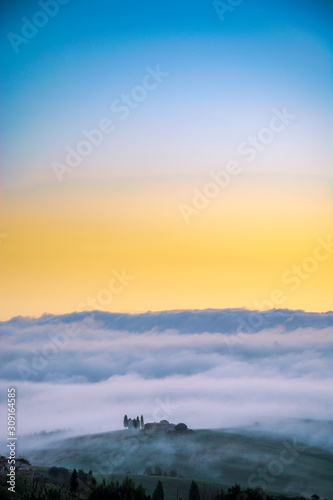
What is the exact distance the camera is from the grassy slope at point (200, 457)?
7606 centimetres

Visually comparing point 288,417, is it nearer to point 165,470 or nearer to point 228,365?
point 228,365

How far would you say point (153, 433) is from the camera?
3681 inches

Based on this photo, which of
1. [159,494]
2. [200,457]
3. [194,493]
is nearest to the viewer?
[159,494]

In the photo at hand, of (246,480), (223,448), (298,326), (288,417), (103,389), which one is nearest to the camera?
(246,480)

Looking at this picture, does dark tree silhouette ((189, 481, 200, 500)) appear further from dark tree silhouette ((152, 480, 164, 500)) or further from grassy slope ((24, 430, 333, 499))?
grassy slope ((24, 430, 333, 499))

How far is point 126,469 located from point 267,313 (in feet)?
198

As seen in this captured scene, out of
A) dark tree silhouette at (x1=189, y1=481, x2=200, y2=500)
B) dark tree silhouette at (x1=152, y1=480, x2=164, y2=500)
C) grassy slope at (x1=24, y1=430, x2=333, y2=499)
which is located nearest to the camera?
dark tree silhouette at (x1=152, y1=480, x2=164, y2=500)

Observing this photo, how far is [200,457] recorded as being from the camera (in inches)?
3438

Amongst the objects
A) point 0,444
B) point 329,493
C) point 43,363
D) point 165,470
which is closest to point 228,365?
point 43,363

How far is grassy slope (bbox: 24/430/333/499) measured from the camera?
250 ft

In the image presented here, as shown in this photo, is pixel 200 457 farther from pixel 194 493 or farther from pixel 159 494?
pixel 159 494

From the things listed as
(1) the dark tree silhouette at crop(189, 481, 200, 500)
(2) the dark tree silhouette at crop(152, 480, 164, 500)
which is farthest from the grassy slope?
(2) the dark tree silhouette at crop(152, 480, 164, 500)

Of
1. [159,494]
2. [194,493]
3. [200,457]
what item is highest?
[200,457]

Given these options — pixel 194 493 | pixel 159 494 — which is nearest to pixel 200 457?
pixel 194 493
